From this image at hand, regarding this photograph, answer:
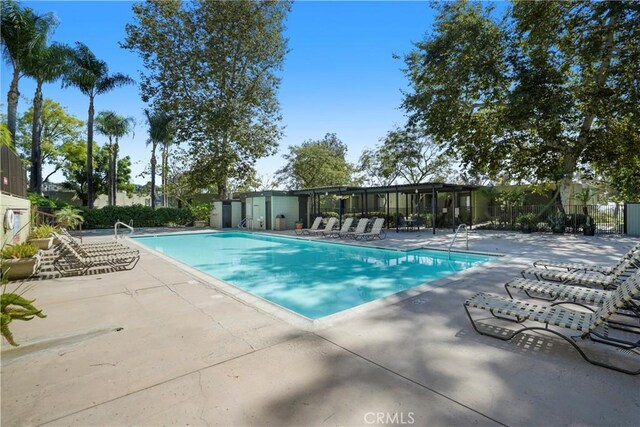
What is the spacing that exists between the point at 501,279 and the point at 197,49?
2338 centimetres

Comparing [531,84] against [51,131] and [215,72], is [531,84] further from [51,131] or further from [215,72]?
[51,131]

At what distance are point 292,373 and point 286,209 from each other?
57.6ft

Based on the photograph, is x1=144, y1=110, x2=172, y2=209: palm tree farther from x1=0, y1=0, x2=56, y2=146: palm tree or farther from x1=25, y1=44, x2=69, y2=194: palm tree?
x1=0, y1=0, x2=56, y2=146: palm tree

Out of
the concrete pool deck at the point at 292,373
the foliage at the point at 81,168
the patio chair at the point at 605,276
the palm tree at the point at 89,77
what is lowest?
the concrete pool deck at the point at 292,373

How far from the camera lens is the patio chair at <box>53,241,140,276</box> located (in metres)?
6.66

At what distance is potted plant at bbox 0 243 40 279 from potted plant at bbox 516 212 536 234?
18.5 m

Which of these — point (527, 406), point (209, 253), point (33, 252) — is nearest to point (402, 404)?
point (527, 406)

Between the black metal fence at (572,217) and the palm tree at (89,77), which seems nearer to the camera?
the black metal fence at (572,217)

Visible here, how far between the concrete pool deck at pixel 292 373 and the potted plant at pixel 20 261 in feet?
8.98

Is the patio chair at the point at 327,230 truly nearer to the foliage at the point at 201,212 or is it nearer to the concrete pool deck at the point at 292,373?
the concrete pool deck at the point at 292,373

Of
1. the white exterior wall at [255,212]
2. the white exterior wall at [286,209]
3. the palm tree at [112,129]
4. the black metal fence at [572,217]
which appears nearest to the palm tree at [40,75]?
the palm tree at [112,129]

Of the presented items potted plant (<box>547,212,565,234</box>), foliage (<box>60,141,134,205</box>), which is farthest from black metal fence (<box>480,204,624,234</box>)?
foliage (<box>60,141,134,205</box>)

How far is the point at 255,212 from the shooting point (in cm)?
2038

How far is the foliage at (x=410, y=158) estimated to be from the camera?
83.2ft
